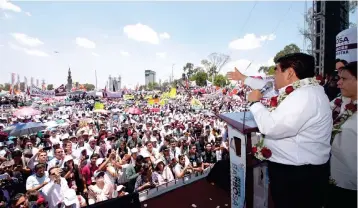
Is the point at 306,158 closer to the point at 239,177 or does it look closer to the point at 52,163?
the point at 239,177

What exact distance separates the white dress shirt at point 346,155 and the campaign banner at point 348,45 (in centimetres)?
245

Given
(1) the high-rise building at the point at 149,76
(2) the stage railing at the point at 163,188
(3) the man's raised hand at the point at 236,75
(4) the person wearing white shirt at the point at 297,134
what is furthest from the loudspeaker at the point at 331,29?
(1) the high-rise building at the point at 149,76

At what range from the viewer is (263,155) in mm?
2051

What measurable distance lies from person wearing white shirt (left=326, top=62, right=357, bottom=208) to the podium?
2.28ft

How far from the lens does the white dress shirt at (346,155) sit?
81.5 inches

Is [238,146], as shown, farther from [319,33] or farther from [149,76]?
[149,76]

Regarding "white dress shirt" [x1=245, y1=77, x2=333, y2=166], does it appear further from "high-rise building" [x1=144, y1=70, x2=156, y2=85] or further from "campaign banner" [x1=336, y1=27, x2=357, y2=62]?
"high-rise building" [x1=144, y1=70, x2=156, y2=85]

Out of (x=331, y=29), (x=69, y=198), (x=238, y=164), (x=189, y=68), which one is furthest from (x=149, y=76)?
(x=238, y=164)

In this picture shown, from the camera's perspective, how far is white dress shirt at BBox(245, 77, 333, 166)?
5.73 ft

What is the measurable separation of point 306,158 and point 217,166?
3.46 meters

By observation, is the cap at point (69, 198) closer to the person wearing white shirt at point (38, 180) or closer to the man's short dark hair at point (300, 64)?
the person wearing white shirt at point (38, 180)

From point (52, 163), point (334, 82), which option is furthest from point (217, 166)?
point (52, 163)

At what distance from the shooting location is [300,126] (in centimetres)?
177

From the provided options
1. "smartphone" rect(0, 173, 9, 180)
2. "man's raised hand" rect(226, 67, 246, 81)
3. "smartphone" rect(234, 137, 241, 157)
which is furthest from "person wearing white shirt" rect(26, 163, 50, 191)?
"man's raised hand" rect(226, 67, 246, 81)
